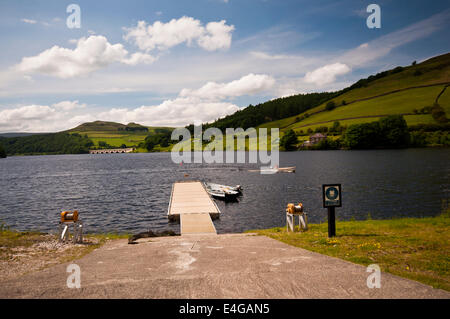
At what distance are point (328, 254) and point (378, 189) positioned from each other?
38.5 meters

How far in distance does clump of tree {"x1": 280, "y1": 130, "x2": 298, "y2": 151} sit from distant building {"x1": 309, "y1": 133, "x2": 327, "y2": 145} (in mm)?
9126

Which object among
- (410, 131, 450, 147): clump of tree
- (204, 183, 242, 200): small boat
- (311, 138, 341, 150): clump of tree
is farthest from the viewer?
(311, 138, 341, 150): clump of tree

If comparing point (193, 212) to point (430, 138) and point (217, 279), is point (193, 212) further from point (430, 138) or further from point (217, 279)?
point (430, 138)

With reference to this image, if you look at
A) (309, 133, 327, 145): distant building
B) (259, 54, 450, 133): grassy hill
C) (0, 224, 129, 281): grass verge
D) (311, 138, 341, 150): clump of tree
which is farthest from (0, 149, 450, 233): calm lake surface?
(309, 133, 327, 145): distant building

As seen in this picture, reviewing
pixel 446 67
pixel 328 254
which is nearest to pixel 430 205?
pixel 328 254

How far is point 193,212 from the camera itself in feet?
104

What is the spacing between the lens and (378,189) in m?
44.6

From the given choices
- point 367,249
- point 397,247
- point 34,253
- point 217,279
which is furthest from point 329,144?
point 217,279

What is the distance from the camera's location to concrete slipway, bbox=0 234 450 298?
711cm

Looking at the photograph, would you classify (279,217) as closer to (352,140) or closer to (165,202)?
(165,202)

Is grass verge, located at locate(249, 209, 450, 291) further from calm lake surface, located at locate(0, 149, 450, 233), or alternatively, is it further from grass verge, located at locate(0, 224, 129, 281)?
calm lake surface, located at locate(0, 149, 450, 233)

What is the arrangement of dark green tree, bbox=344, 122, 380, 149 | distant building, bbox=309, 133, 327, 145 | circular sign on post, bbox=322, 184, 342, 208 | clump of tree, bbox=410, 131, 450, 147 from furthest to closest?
1. distant building, bbox=309, 133, 327, 145
2. dark green tree, bbox=344, 122, 380, 149
3. clump of tree, bbox=410, 131, 450, 147
4. circular sign on post, bbox=322, 184, 342, 208

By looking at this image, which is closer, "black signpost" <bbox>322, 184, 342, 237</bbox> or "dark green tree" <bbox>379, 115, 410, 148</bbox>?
"black signpost" <bbox>322, 184, 342, 237</bbox>

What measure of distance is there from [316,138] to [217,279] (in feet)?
528
